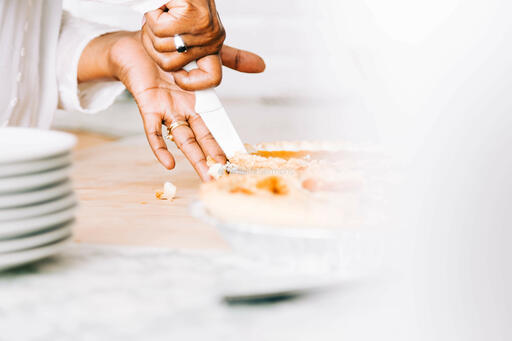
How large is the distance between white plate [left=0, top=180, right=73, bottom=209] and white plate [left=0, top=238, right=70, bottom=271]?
4 cm

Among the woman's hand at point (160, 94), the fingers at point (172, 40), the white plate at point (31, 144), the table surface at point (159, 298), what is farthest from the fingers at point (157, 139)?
the white plate at point (31, 144)

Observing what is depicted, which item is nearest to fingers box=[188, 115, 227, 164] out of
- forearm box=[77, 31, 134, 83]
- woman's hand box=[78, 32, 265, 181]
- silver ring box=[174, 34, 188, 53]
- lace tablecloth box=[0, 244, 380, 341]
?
woman's hand box=[78, 32, 265, 181]

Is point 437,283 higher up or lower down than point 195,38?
lower down

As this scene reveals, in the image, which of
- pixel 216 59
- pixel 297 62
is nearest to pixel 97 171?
pixel 216 59

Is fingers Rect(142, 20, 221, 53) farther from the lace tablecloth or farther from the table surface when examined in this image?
the lace tablecloth

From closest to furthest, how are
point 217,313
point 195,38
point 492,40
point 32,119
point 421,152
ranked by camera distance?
point 217,313 → point 421,152 → point 492,40 → point 195,38 → point 32,119

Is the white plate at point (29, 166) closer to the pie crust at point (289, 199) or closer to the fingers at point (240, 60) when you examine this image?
the pie crust at point (289, 199)

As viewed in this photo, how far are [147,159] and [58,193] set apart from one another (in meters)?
0.67

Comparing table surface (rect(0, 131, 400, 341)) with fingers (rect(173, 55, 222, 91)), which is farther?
fingers (rect(173, 55, 222, 91))

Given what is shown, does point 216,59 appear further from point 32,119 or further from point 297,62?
point 297,62

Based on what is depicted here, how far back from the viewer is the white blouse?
1239 mm

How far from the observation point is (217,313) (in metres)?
0.45

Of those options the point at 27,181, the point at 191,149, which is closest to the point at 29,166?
the point at 27,181

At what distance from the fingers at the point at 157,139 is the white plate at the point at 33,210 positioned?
0.44 m
